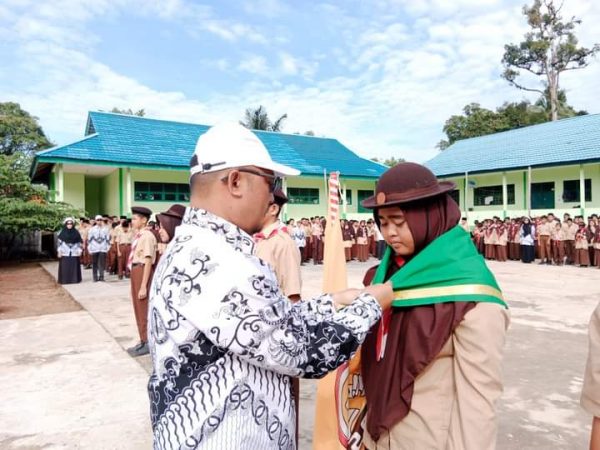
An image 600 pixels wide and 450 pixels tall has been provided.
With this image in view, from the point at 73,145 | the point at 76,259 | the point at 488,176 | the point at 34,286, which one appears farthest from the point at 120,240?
the point at 488,176

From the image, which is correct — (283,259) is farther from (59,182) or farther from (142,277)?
(59,182)

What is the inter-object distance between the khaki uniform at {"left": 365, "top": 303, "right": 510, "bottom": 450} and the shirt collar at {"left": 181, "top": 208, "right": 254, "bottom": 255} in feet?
2.46

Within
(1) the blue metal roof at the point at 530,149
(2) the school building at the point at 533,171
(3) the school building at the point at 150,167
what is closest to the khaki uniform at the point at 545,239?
(2) the school building at the point at 533,171

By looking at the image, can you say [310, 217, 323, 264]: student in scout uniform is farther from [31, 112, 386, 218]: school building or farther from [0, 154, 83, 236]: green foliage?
[0, 154, 83, 236]: green foliage

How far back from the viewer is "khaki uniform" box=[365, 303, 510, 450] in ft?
4.68

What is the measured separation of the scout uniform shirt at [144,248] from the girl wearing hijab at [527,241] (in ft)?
45.8

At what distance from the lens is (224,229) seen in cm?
127

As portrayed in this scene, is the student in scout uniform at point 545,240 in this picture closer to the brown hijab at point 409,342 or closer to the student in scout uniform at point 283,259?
the student in scout uniform at point 283,259

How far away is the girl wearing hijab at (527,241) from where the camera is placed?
1577cm

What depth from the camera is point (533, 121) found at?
33156mm

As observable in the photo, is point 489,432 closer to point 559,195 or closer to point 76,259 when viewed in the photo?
point 76,259

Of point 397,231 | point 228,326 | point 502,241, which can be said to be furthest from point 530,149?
point 228,326

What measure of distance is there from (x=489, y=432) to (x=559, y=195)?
72.0 ft

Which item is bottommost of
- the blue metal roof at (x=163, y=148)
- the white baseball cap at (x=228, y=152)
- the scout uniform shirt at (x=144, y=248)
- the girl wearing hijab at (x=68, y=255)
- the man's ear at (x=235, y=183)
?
the girl wearing hijab at (x=68, y=255)
